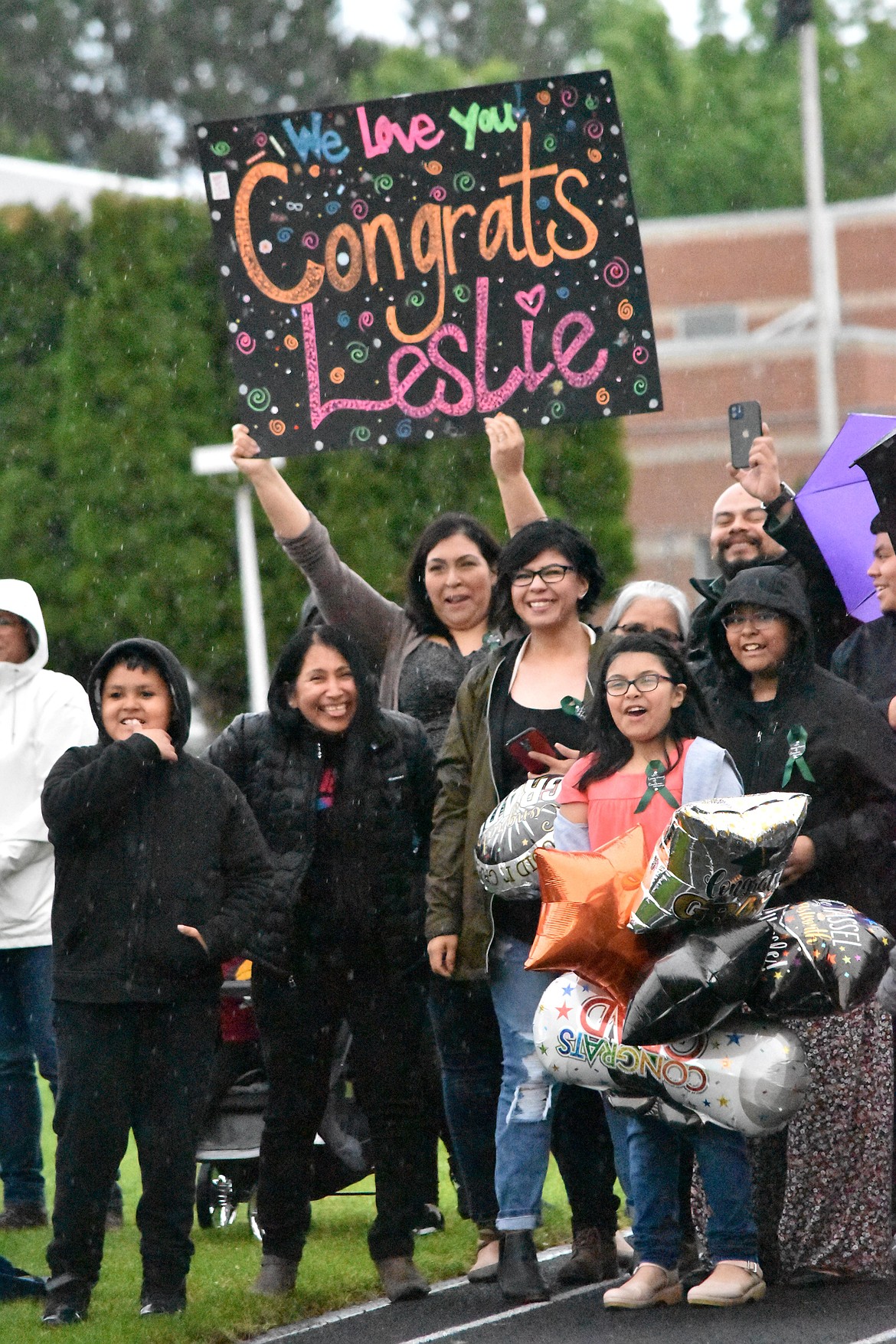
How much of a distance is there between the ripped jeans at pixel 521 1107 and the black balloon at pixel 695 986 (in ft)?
2.18

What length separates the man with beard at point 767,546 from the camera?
23.2ft

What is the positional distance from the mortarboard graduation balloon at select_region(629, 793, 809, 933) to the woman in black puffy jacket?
40.6 inches

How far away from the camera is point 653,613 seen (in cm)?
705

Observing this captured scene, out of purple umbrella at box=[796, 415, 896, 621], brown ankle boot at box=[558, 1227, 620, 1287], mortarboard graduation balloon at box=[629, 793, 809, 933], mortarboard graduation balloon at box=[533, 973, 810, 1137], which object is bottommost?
brown ankle boot at box=[558, 1227, 620, 1287]

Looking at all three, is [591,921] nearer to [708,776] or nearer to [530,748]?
[708,776]

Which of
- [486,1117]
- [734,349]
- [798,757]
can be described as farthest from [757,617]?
[734,349]

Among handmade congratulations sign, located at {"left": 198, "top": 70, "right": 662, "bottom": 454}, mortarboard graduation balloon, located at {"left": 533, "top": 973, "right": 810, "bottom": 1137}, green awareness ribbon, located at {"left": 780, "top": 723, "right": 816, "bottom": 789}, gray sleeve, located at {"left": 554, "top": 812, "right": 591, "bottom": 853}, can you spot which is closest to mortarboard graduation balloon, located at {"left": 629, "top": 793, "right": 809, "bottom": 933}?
mortarboard graduation balloon, located at {"left": 533, "top": 973, "right": 810, "bottom": 1137}

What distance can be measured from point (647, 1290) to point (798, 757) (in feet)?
5.09

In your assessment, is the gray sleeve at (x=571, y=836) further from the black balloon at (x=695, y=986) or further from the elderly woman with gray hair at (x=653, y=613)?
the elderly woman with gray hair at (x=653, y=613)

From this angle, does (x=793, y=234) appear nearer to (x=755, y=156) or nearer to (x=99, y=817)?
(x=755, y=156)

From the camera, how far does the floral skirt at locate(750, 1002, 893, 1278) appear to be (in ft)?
19.9

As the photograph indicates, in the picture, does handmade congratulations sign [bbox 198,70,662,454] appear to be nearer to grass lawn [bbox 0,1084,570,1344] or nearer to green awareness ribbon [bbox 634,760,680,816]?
green awareness ribbon [bbox 634,760,680,816]

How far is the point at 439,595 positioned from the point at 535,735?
0.85m

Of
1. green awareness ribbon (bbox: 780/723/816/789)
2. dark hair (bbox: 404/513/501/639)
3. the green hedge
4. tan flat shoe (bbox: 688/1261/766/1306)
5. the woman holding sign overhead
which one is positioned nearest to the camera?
tan flat shoe (bbox: 688/1261/766/1306)
